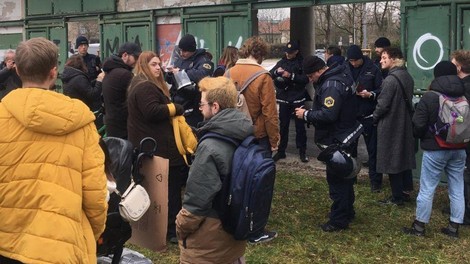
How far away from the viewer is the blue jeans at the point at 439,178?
17.9 ft

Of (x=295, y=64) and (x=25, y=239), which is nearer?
(x=25, y=239)

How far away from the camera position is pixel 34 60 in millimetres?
2623

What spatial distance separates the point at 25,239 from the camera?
2576mm

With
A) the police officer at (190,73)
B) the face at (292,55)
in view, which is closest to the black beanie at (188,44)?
the police officer at (190,73)

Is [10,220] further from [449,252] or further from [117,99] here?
[449,252]

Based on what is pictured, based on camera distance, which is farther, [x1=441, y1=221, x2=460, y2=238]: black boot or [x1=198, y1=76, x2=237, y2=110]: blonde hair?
[x1=441, y1=221, x2=460, y2=238]: black boot

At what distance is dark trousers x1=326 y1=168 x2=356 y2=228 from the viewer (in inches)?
222

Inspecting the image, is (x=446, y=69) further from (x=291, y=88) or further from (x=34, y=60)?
(x=34, y=60)

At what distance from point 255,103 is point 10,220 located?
330cm

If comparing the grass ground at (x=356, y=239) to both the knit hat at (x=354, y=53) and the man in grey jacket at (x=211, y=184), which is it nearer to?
the man in grey jacket at (x=211, y=184)

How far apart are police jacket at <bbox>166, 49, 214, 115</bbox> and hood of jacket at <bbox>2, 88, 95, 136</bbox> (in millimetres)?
3590

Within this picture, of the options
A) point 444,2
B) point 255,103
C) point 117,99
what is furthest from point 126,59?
point 444,2

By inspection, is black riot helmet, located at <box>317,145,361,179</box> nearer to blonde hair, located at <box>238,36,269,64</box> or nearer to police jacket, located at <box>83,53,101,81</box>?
blonde hair, located at <box>238,36,269,64</box>

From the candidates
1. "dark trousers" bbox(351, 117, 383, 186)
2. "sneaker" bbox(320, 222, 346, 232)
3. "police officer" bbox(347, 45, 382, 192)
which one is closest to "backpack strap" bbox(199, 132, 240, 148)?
"sneaker" bbox(320, 222, 346, 232)
